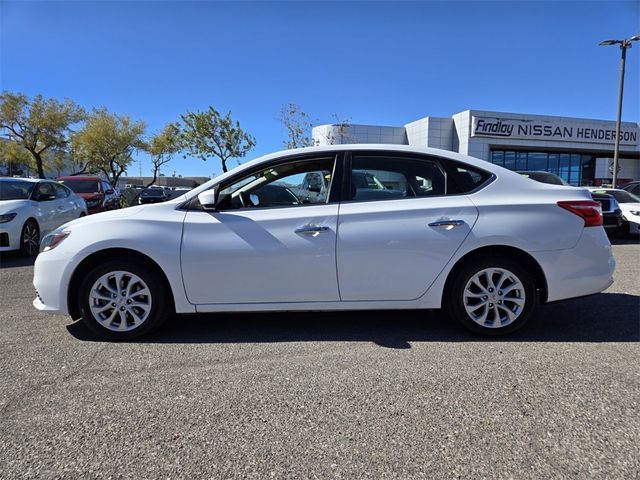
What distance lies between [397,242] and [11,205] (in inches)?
297

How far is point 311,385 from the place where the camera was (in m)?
2.90

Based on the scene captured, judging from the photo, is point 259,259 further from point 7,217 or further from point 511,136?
point 511,136

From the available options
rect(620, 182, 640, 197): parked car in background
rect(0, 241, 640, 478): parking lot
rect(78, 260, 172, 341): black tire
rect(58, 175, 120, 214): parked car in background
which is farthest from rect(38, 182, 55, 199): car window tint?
rect(620, 182, 640, 197): parked car in background

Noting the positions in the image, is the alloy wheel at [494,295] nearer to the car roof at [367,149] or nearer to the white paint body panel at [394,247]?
the white paint body panel at [394,247]

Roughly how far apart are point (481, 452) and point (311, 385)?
3.72 ft

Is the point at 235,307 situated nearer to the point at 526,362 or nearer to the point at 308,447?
the point at 308,447

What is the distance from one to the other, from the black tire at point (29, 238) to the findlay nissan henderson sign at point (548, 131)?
2641 cm

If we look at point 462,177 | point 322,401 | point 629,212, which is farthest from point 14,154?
point 322,401

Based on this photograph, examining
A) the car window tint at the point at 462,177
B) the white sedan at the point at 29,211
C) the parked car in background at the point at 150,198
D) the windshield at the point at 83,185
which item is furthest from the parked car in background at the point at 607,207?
the windshield at the point at 83,185

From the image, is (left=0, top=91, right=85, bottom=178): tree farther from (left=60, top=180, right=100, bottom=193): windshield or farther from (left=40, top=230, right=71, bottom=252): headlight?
(left=40, top=230, right=71, bottom=252): headlight

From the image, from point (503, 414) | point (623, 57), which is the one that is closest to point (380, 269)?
point (503, 414)

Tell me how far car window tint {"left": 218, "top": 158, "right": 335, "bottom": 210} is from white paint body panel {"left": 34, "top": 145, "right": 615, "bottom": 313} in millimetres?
127

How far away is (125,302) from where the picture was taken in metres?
3.65

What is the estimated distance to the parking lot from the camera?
212 cm
